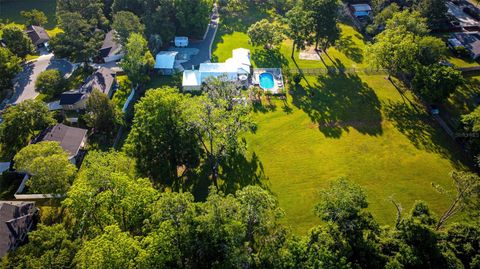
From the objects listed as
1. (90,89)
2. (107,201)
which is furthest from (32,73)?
(107,201)

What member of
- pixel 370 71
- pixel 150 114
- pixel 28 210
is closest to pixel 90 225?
pixel 28 210

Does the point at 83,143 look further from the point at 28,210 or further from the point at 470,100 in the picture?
the point at 470,100

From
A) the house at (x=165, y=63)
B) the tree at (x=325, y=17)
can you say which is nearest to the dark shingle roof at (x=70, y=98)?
the house at (x=165, y=63)

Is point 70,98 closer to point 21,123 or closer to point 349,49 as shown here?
point 21,123

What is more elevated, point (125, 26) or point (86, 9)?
point (125, 26)

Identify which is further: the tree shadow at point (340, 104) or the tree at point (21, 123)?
the tree shadow at point (340, 104)

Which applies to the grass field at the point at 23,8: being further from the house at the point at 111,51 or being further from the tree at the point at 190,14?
the tree at the point at 190,14
